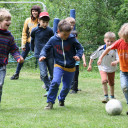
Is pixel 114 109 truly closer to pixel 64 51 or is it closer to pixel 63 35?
pixel 64 51

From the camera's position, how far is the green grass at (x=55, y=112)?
4.59m

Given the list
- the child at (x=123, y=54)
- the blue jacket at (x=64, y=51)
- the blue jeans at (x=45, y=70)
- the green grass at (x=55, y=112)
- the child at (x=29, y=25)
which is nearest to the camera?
the green grass at (x=55, y=112)

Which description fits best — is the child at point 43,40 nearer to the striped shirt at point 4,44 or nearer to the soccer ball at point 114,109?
the striped shirt at point 4,44

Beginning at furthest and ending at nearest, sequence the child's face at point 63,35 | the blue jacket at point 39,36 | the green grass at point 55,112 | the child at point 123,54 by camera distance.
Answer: the blue jacket at point 39,36 < the child's face at point 63,35 < the child at point 123,54 < the green grass at point 55,112

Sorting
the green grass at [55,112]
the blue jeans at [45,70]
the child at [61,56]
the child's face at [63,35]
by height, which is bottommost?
the green grass at [55,112]

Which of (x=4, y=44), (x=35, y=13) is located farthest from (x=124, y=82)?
(x=35, y=13)

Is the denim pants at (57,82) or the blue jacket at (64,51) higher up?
the blue jacket at (64,51)

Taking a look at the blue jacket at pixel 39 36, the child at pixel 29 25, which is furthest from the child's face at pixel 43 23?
the child at pixel 29 25

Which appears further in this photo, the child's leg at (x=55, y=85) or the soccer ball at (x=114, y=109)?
the child's leg at (x=55, y=85)

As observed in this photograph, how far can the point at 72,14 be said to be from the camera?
8695 mm

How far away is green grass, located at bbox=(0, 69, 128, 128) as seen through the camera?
4586mm

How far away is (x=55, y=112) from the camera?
214 inches

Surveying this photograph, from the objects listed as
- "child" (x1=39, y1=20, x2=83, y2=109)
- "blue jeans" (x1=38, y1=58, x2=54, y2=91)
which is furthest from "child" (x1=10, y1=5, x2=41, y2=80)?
"child" (x1=39, y1=20, x2=83, y2=109)

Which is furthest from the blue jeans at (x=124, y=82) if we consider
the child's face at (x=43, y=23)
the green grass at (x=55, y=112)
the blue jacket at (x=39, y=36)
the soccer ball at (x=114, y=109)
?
the child's face at (x=43, y=23)
